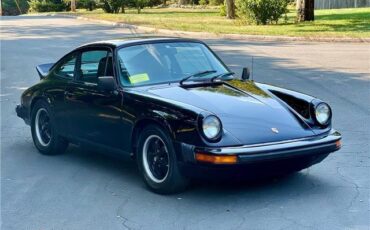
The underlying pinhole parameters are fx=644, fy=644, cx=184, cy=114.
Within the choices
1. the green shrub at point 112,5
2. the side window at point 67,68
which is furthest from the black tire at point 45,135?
the green shrub at point 112,5

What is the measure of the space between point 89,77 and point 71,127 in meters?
0.60

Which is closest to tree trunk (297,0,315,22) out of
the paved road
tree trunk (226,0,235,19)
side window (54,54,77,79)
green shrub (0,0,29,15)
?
tree trunk (226,0,235,19)

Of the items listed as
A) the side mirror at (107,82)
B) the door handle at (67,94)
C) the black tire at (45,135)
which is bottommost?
the black tire at (45,135)

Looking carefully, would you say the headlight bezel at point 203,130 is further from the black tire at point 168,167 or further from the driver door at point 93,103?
the driver door at point 93,103

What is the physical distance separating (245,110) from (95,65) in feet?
6.73

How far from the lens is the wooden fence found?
4434 centimetres

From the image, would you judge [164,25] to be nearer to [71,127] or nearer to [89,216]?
[71,127]

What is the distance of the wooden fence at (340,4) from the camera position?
44344 millimetres

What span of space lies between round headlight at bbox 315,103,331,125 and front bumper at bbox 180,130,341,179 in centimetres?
35

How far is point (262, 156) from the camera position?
5.36 metres

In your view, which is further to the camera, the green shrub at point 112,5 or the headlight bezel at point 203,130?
the green shrub at point 112,5

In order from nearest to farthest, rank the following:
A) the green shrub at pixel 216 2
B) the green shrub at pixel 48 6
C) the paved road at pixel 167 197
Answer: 1. the paved road at pixel 167 197
2. the green shrub at pixel 216 2
3. the green shrub at pixel 48 6

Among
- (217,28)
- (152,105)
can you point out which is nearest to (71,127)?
(152,105)

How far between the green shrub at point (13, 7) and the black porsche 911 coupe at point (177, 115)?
48000 millimetres
